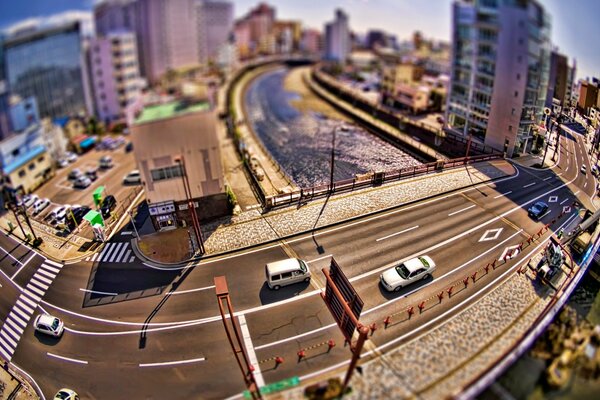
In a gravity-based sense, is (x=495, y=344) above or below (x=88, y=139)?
below

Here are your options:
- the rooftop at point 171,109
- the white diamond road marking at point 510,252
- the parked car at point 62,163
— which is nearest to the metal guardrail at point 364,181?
the rooftop at point 171,109

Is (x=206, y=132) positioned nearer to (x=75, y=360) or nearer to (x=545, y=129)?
(x=75, y=360)

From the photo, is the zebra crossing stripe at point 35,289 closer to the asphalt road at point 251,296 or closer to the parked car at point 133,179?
the asphalt road at point 251,296

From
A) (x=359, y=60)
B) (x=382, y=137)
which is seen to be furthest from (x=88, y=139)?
(x=359, y=60)

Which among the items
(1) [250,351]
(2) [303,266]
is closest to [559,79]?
(2) [303,266]

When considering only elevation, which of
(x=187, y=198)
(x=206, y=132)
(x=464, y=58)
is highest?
(x=464, y=58)
